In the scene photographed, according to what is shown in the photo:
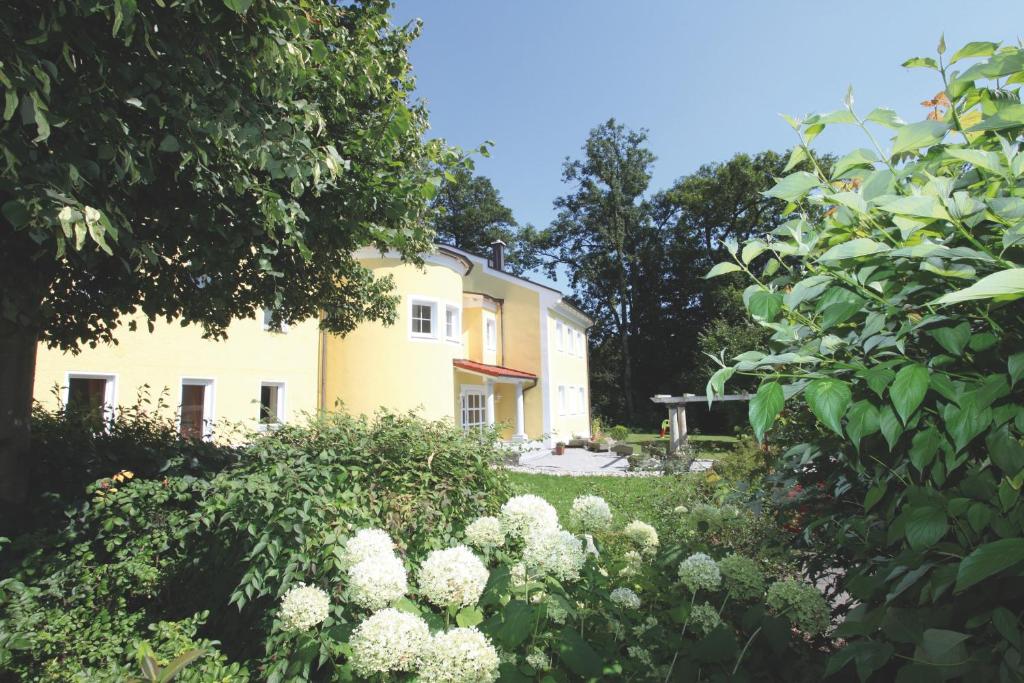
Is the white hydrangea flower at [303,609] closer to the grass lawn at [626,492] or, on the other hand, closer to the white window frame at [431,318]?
the grass lawn at [626,492]

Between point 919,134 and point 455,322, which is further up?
point 455,322

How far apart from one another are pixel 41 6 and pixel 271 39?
1.13 m

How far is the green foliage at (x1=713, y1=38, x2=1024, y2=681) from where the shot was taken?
3.25 ft

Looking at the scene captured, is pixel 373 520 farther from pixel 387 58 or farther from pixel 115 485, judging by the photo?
pixel 387 58

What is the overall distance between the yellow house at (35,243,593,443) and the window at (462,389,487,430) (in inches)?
1.9

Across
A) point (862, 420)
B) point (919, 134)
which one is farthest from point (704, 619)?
point (919, 134)

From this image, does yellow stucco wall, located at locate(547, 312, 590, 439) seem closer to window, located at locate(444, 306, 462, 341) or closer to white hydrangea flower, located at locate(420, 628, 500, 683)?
window, located at locate(444, 306, 462, 341)

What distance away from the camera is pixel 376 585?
1770 mm

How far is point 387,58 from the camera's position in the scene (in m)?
5.62

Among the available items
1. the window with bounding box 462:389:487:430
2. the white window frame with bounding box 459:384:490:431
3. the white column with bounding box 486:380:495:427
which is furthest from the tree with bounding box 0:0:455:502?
the white column with bounding box 486:380:495:427

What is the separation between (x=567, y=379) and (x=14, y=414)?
76.2ft

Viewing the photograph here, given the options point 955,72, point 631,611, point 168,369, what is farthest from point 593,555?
point 168,369

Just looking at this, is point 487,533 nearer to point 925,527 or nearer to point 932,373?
point 925,527

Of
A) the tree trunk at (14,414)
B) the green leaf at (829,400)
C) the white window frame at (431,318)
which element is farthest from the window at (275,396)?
the green leaf at (829,400)
